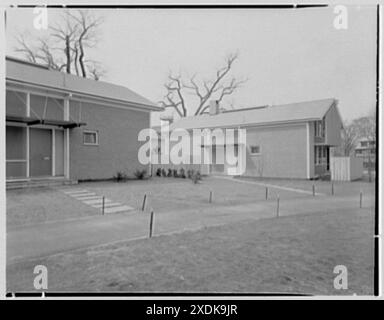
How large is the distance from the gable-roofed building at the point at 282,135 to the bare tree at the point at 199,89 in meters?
0.08

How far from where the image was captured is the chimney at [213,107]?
1636 mm

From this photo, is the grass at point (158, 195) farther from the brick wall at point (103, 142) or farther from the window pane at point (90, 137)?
the window pane at point (90, 137)

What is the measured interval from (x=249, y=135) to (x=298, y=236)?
802 mm

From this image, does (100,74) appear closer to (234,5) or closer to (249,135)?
(234,5)

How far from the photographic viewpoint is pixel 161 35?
1.50 meters

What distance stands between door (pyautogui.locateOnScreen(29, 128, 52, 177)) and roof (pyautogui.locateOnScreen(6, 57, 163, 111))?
0.34 m

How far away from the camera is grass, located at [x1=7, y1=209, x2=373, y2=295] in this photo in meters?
1.28

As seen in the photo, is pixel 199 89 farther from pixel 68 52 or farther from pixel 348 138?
pixel 348 138

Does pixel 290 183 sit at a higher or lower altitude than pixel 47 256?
higher

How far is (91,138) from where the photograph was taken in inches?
66.5

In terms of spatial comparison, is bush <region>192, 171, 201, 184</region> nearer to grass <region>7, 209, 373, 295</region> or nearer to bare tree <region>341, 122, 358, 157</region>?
grass <region>7, 209, 373, 295</region>

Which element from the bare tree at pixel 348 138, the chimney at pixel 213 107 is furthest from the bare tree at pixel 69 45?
the bare tree at pixel 348 138

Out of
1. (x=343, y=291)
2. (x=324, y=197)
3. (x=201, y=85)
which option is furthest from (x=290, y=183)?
(x=201, y=85)

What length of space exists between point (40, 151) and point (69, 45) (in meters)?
0.78
